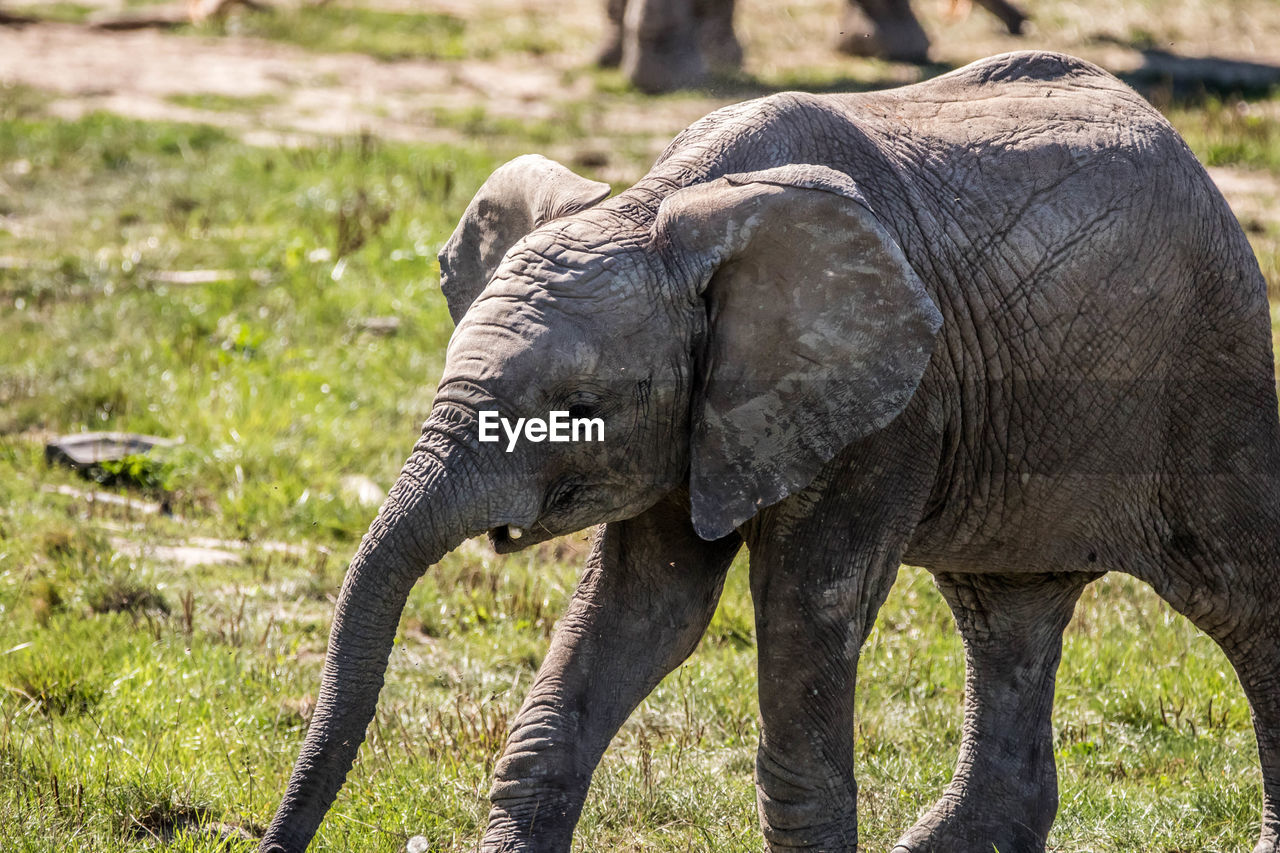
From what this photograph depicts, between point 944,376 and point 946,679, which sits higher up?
point 944,376

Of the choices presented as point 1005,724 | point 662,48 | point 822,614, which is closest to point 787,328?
point 822,614

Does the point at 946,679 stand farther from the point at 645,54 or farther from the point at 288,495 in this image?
the point at 645,54

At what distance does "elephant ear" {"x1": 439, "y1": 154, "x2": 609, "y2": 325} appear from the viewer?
4.06m

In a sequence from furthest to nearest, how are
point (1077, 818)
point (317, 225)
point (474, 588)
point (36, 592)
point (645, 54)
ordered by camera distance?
point (645, 54), point (317, 225), point (474, 588), point (36, 592), point (1077, 818)

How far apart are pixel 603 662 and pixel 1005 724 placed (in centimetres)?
141

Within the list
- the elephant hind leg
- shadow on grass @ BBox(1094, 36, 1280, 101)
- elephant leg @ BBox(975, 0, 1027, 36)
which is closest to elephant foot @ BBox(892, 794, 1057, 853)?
the elephant hind leg

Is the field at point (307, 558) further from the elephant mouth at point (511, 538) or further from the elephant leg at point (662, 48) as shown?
the elephant mouth at point (511, 538)

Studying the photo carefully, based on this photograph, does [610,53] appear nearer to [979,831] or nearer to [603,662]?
[979,831]

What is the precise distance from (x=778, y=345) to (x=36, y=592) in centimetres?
377

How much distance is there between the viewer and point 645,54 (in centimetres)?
1598

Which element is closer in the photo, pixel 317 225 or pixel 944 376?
pixel 944 376

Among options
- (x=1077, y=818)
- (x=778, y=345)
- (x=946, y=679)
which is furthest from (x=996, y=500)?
(x=946, y=679)

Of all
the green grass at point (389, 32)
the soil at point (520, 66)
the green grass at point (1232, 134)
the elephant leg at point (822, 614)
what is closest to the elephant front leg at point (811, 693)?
the elephant leg at point (822, 614)

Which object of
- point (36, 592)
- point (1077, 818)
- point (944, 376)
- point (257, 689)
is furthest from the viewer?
point (36, 592)
